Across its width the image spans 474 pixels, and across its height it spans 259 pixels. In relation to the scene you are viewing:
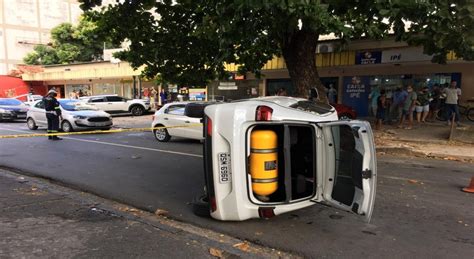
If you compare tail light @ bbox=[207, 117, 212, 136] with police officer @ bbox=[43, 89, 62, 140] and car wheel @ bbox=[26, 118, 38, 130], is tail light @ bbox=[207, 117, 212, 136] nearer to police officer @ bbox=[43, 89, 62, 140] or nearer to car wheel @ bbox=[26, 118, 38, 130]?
police officer @ bbox=[43, 89, 62, 140]

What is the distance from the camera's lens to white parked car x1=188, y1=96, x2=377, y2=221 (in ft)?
14.5

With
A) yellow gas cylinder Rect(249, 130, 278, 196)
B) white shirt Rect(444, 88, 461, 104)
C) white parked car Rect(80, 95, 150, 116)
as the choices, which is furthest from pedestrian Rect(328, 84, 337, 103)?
yellow gas cylinder Rect(249, 130, 278, 196)

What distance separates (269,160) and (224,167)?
→ 1.71 ft

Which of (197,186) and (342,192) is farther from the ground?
(342,192)

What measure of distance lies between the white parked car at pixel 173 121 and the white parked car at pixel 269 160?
7.86 meters

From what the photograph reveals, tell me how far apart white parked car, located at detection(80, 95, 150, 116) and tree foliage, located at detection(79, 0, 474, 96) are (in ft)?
36.8

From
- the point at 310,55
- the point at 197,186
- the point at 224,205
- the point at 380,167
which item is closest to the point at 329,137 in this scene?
the point at 224,205

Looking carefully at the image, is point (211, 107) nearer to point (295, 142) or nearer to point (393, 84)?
point (295, 142)

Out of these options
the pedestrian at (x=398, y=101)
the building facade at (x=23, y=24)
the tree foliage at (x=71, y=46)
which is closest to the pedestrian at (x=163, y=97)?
the pedestrian at (x=398, y=101)

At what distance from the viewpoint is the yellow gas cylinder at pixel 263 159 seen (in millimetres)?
4500

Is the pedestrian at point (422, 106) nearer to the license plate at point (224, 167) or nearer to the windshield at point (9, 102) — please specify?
the license plate at point (224, 167)

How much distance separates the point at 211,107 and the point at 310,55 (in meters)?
8.75

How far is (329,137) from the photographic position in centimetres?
459

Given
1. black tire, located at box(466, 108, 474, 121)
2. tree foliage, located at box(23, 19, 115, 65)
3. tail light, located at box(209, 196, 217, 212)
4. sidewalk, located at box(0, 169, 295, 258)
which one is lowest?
sidewalk, located at box(0, 169, 295, 258)
